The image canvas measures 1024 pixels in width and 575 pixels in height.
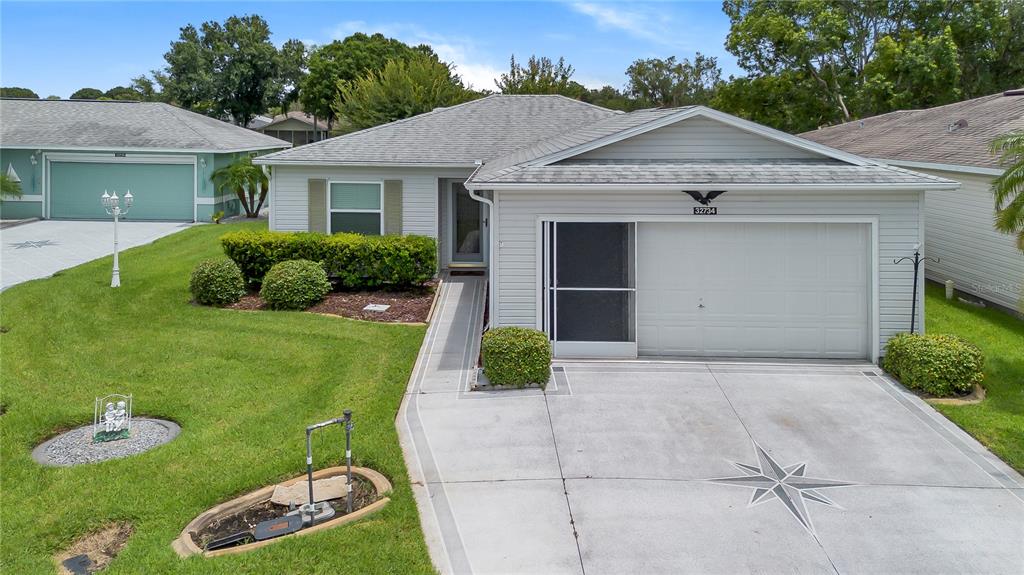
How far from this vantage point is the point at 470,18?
71.8ft

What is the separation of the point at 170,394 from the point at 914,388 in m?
9.33

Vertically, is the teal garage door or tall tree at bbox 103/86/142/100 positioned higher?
tall tree at bbox 103/86/142/100

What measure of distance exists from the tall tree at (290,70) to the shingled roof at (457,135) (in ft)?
114

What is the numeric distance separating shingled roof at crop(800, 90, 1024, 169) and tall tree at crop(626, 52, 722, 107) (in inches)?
1463

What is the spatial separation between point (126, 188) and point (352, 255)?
1478 cm

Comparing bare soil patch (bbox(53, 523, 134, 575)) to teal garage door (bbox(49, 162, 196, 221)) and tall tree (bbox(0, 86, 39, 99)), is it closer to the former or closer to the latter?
teal garage door (bbox(49, 162, 196, 221))

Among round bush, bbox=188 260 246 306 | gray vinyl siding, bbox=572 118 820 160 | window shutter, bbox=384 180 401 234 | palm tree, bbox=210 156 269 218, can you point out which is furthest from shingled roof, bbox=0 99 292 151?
gray vinyl siding, bbox=572 118 820 160

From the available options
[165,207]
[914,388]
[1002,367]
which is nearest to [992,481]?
[914,388]

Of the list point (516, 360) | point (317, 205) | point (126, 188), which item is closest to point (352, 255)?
point (317, 205)

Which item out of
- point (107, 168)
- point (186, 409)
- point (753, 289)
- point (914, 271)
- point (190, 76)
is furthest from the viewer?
point (190, 76)

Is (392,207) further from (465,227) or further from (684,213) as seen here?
(684,213)

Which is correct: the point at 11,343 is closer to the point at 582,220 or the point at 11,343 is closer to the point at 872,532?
the point at 582,220

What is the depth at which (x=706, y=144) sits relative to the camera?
37.9 feet

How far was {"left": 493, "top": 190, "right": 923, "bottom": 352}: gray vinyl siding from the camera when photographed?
34.7ft
